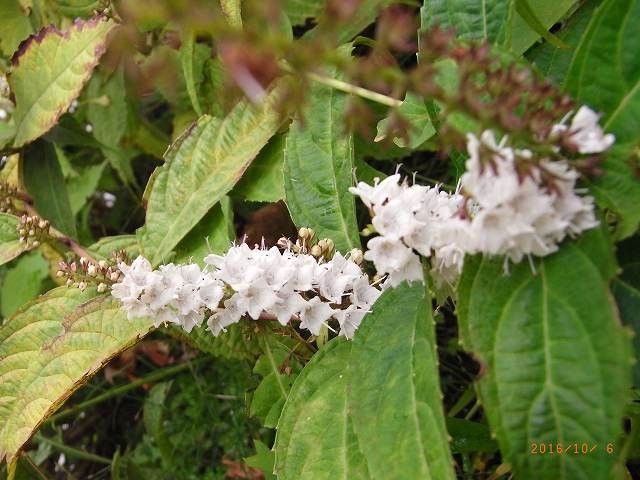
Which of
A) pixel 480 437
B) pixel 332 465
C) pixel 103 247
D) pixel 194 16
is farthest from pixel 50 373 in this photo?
pixel 194 16

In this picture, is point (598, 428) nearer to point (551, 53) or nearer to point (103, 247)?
point (551, 53)

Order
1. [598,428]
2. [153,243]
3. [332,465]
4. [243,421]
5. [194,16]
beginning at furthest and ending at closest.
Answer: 1. [243,421]
2. [153,243]
3. [332,465]
4. [598,428]
5. [194,16]

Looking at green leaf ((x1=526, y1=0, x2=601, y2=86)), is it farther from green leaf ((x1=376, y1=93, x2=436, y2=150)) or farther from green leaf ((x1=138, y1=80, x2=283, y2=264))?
green leaf ((x1=138, y1=80, x2=283, y2=264))

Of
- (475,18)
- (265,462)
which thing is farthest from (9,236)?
(475,18)

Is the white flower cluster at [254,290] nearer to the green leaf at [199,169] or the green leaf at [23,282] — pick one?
the green leaf at [199,169]

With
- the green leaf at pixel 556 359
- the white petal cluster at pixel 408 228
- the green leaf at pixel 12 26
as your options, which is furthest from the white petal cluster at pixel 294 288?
the green leaf at pixel 12 26

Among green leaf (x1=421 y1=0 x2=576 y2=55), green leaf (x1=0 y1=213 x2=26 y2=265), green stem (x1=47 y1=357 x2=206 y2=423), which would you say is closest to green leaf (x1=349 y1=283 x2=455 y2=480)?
green leaf (x1=421 y1=0 x2=576 y2=55)

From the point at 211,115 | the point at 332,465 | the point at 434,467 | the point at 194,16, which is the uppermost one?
the point at 194,16
